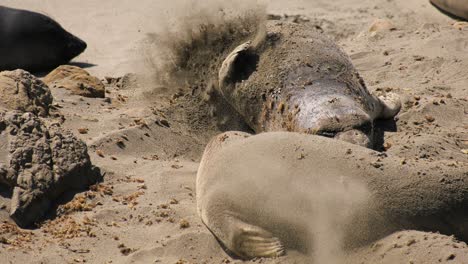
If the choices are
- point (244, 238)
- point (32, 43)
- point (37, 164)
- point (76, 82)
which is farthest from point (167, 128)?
point (32, 43)

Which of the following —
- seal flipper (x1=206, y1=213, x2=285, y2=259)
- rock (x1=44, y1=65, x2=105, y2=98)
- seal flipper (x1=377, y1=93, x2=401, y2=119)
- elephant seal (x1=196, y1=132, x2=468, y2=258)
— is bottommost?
rock (x1=44, y1=65, x2=105, y2=98)

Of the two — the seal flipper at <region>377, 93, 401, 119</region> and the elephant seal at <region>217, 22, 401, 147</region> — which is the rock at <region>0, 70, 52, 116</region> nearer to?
the elephant seal at <region>217, 22, 401, 147</region>

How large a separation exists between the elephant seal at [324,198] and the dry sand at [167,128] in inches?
3.4

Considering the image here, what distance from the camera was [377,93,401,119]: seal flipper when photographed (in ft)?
17.0

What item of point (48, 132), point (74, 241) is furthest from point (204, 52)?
point (74, 241)

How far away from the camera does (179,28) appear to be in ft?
18.9

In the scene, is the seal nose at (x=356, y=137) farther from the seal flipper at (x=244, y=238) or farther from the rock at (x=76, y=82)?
the rock at (x=76, y=82)

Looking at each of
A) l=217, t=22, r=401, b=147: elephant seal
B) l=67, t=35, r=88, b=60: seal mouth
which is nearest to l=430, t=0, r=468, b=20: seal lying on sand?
l=217, t=22, r=401, b=147: elephant seal

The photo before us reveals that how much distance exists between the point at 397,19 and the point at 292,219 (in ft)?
18.2

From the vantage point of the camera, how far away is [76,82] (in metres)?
5.78

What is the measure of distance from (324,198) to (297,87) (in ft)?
5.14

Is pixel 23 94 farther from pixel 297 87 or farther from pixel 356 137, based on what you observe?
pixel 356 137

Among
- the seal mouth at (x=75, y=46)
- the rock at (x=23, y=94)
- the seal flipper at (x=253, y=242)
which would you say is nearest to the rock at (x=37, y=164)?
the rock at (x=23, y=94)

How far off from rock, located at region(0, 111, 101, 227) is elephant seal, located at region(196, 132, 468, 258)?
89 centimetres
